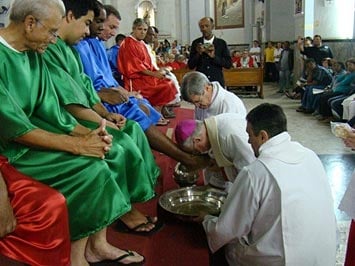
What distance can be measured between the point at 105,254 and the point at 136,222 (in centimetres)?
40

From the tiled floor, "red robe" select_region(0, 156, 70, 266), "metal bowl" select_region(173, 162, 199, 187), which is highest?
"red robe" select_region(0, 156, 70, 266)

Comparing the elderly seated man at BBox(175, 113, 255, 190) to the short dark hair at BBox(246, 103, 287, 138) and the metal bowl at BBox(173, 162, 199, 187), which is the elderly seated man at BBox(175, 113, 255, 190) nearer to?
the metal bowl at BBox(173, 162, 199, 187)

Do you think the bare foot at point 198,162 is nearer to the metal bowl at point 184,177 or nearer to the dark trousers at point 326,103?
the metal bowl at point 184,177

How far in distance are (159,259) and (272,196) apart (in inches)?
29.3

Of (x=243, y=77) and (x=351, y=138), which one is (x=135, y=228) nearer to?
(x=351, y=138)

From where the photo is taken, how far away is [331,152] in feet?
18.6

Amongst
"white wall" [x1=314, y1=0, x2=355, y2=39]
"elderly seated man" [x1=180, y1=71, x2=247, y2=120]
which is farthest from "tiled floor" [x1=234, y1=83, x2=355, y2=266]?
"white wall" [x1=314, y1=0, x2=355, y2=39]

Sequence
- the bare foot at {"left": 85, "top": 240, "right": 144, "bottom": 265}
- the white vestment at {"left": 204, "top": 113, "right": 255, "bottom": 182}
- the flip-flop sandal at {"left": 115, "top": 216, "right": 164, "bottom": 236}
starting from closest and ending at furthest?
the bare foot at {"left": 85, "top": 240, "right": 144, "bottom": 265} < the flip-flop sandal at {"left": 115, "top": 216, "right": 164, "bottom": 236} < the white vestment at {"left": 204, "top": 113, "right": 255, "bottom": 182}

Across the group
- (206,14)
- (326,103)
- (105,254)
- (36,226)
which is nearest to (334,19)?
(326,103)

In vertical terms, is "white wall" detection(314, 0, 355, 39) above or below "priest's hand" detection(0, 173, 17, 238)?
above

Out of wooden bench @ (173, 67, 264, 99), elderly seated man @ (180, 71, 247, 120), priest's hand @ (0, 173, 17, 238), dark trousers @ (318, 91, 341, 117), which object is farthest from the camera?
wooden bench @ (173, 67, 264, 99)

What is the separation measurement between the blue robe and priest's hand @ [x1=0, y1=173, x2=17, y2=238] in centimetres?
159

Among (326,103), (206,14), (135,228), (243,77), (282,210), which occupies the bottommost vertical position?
(326,103)

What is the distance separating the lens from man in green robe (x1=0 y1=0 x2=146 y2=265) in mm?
1804
